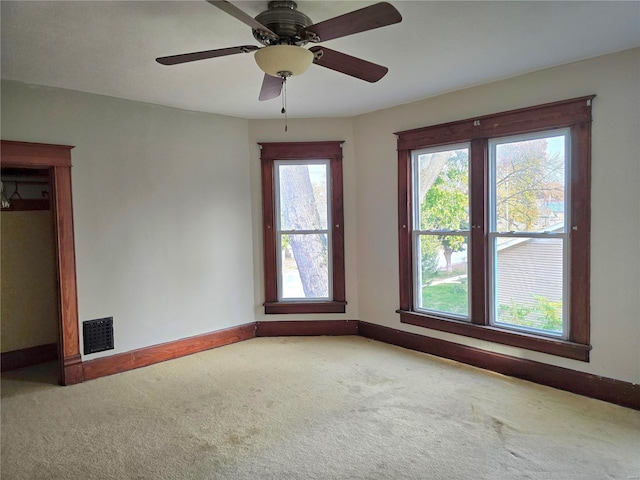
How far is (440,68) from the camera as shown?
3279mm

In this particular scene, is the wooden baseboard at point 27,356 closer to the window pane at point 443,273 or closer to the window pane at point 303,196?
the window pane at point 303,196

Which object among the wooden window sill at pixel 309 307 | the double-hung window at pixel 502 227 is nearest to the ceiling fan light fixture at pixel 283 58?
the double-hung window at pixel 502 227

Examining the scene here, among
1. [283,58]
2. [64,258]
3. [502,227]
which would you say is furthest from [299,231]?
[283,58]

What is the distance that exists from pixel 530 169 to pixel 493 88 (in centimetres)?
80

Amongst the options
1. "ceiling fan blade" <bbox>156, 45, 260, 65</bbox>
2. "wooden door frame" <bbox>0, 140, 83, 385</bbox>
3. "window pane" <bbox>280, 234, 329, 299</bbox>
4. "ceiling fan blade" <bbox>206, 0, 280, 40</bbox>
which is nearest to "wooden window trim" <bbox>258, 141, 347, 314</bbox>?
"window pane" <bbox>280, 234, 329, 299</bbox>

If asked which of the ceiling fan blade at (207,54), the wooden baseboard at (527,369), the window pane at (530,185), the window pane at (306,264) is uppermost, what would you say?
the ceiling fan blade at (207,54)

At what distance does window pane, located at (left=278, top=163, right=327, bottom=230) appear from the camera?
494 cm

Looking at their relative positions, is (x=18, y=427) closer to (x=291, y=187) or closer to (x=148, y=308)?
(x=148, y=308)

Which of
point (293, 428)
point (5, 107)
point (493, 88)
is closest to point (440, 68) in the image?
point (493, 88)

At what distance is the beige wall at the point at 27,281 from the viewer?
4164 millimetres

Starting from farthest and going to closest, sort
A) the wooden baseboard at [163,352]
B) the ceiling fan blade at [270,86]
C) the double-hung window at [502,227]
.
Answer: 1. the wooden baseboard at [163,352]
2. the double-hung window at [502,227]
3. the ceiling fan blade at [270,86]

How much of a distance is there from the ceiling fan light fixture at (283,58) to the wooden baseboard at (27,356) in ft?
12.8

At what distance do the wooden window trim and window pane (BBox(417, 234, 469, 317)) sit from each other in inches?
38.7

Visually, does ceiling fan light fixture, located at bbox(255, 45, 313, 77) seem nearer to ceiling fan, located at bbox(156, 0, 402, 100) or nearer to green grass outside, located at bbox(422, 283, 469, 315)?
ceiling fan, located at bbox(156, 0, 402, 100)
